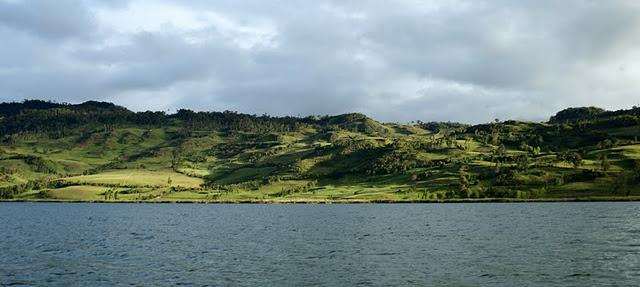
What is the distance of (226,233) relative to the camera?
147 meters

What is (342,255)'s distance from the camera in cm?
9844

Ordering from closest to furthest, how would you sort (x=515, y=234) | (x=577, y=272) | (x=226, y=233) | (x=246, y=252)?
(x=577, y=272), (x=246, y=252), (x=515, y=234), (x=226, y=233)

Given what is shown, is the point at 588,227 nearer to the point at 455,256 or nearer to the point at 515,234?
the point at 515,234

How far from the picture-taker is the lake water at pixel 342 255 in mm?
74562

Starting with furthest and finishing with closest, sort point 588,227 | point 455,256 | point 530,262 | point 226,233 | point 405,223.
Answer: point 405,223, point 226,233, point 588,227, point 455,256, point 530,262

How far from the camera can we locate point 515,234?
409ft

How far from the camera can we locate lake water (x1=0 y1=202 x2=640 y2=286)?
7456 cm

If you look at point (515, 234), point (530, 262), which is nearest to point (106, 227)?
point (515, 234)

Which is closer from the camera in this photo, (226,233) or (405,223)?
(226,233)

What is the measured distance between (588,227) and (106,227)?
442 ft

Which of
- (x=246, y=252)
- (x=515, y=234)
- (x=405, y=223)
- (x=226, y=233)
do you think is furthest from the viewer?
(x=405, y=223)

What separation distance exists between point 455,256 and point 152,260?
50047 millimetres

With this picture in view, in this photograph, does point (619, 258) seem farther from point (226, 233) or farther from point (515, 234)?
point (226, 233)

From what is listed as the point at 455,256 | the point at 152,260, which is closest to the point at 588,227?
the point at 455,256
